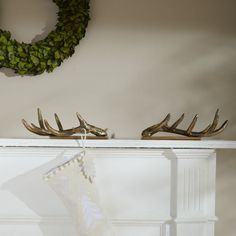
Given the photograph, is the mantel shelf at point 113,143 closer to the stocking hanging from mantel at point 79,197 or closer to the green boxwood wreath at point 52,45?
the stocking hanging from mantel at point 79,197

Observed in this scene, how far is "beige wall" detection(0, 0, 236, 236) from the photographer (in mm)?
2430

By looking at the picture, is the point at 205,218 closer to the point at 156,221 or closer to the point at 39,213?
the point at 156,221

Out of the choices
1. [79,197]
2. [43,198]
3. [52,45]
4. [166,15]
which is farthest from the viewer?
[166,15]

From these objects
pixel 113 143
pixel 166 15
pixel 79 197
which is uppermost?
pixel 166 15

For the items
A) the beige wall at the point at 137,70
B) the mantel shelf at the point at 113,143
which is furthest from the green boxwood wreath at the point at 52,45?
the mantel shelf at the point at 113,143

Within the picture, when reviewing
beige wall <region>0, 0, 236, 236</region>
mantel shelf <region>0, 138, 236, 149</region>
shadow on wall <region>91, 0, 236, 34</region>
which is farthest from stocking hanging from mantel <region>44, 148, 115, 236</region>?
shadow on wall <region>91, 0, 236, 34</region>

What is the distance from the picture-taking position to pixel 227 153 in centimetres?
245

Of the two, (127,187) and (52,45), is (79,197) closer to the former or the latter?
(127,187)

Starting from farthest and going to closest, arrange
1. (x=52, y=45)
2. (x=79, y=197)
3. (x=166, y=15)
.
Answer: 1. (x=166, y=15)
2. (x=52, y=45)
3. (x=79, y=197)

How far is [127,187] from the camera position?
1.96 meters

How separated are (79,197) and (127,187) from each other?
0.74ft

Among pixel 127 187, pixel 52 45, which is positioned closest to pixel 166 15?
pixel 52 45

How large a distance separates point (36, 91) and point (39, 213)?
699 mm

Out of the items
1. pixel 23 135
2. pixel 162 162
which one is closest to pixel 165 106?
pixel 162 162
